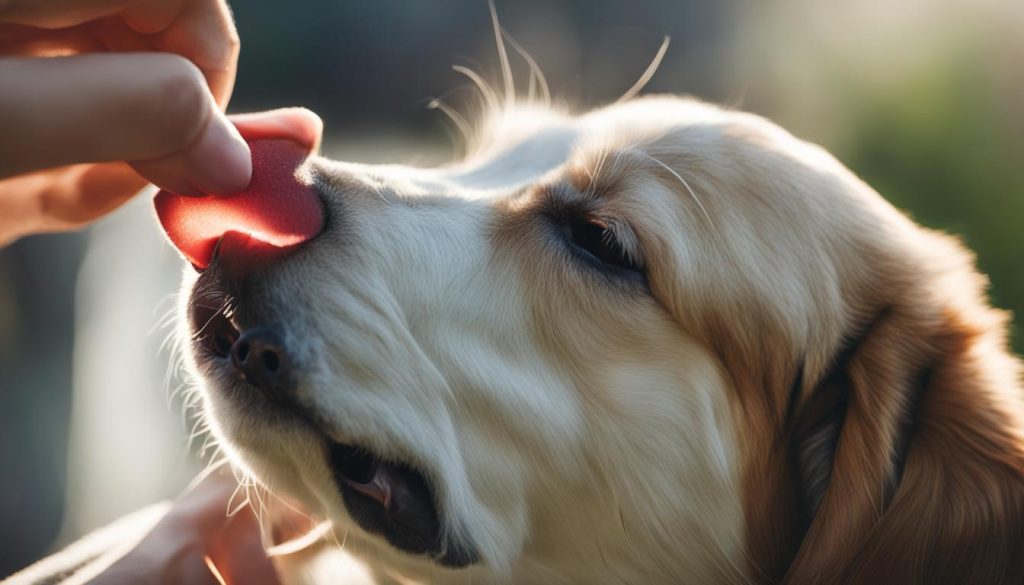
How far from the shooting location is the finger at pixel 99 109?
4.49ft

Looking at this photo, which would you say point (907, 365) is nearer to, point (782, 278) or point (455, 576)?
point (782, 278)

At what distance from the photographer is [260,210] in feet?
5.58

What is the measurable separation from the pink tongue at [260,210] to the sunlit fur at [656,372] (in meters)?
0.05

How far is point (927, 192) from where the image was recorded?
4.60 m

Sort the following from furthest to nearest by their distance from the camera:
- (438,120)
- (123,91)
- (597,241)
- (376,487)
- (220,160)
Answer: (438,120) < (597,241) < (376,487) < (220,160) < (123,91)

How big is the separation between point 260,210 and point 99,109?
0.35 m

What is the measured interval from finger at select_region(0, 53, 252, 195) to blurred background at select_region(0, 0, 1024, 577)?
1.29m

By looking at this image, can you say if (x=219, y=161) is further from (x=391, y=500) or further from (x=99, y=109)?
(x=391, y=500)

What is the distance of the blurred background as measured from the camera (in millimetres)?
3742

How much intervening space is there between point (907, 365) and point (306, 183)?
119 centimetres

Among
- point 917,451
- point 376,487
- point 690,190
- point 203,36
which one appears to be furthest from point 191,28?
point 917,451

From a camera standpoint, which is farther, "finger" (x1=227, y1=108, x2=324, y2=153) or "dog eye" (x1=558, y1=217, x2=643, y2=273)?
"dog eye" (x1=558, y1=217, x2=643, y2=273)

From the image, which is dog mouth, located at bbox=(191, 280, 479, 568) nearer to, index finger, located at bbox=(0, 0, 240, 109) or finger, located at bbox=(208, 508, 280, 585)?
index finger, located at bbox=(0, 0, 240, 109)

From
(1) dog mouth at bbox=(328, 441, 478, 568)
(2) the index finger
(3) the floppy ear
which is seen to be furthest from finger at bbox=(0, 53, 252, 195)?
(3) the floppy ear
